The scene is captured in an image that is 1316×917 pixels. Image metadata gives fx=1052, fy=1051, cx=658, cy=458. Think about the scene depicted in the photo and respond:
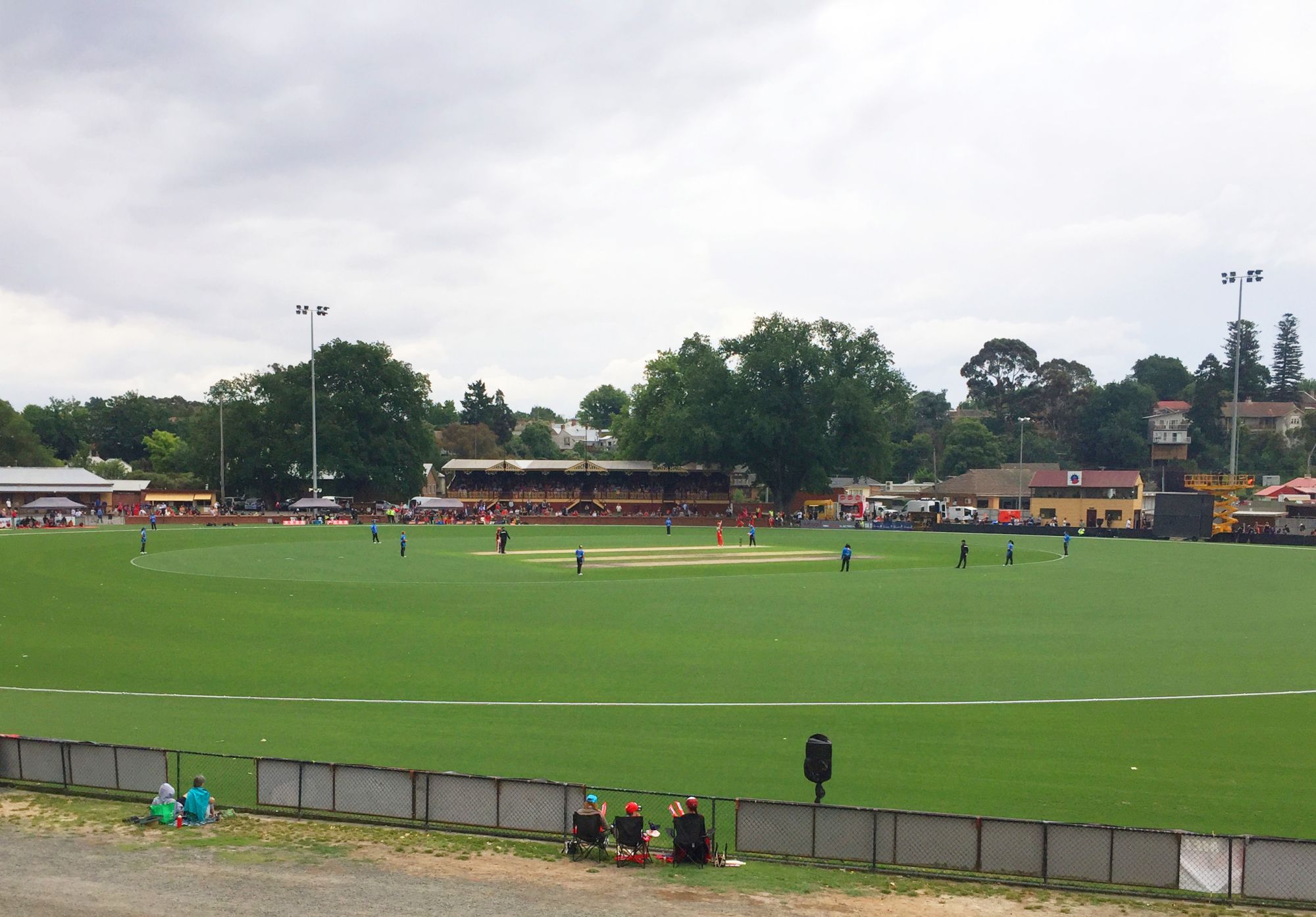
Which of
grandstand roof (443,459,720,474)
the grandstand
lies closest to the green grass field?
the grandstand

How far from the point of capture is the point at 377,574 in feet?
144

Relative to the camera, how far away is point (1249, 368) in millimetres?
155000

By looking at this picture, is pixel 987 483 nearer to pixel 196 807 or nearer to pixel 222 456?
pixel 222 456

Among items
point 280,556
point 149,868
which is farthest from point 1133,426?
point 149,868

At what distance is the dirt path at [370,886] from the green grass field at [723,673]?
10.2 feet

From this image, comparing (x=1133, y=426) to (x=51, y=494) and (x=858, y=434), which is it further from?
(x=51, y=494)

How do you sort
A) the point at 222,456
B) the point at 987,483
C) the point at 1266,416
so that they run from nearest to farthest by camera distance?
the point at 222,456
the point at 987,483
the point at 1266,416

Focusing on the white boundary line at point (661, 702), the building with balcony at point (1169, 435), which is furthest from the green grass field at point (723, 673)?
the building with balcony at point (1169, 435)

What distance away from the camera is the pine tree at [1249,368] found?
153000mm

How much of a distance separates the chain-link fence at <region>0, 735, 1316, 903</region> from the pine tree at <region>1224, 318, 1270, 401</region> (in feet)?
497

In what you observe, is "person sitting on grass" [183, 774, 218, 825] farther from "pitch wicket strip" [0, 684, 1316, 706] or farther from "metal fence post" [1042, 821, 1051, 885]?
"metal fence post" [1042, 821, 1051, 885]

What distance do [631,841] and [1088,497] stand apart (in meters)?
94.1

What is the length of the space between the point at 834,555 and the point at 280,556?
94.2 ft

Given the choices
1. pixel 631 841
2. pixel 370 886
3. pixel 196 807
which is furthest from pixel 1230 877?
pixel 196 807
